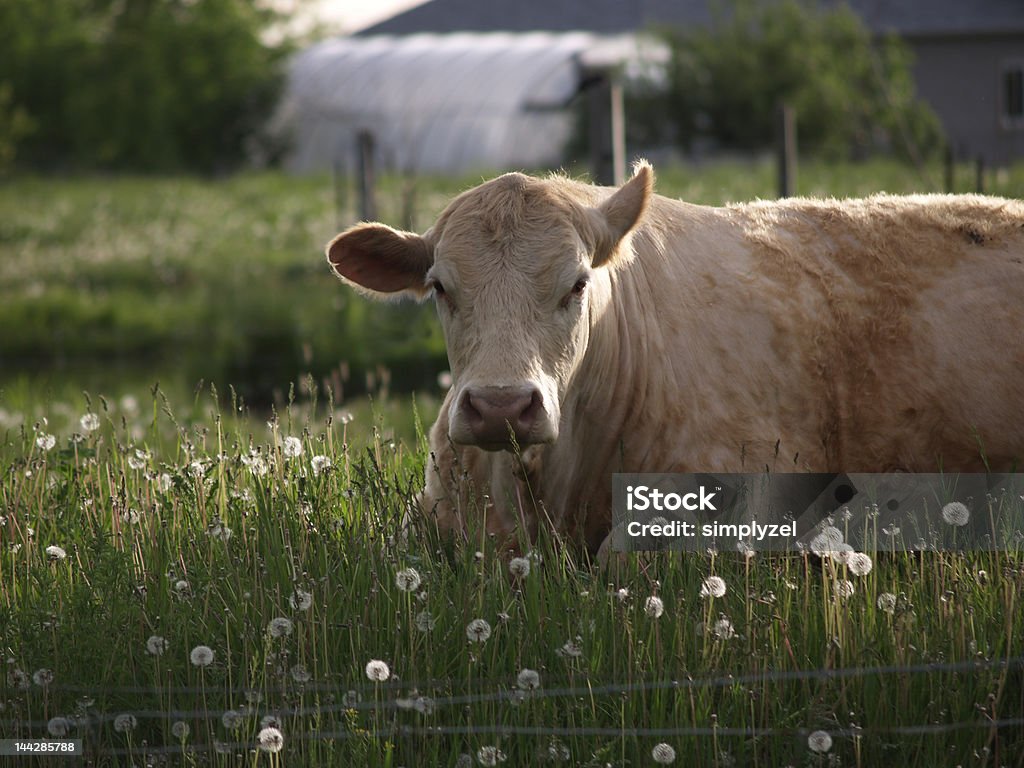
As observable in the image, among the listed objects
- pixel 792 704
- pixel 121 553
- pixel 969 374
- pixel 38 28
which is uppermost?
pixel 38 28

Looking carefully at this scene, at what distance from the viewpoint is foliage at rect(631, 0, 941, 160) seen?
101 feet

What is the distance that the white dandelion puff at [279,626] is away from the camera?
3812mm

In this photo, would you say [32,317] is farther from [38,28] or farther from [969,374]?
[38,28]

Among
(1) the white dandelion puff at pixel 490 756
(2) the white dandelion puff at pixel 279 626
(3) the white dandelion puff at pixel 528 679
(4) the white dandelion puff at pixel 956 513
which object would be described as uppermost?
(4) the white dandelion puff at pixel 956 513

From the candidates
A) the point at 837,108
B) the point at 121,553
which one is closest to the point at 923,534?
the point at 121,553

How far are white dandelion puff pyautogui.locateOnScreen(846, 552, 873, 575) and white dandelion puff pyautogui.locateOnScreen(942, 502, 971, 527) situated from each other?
0.42 metres

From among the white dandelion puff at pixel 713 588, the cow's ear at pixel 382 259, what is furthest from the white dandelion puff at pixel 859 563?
the cow's ear at pixel 382 259

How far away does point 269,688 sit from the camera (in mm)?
3752

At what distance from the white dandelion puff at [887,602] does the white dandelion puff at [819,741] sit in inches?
22.8

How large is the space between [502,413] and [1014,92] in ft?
126

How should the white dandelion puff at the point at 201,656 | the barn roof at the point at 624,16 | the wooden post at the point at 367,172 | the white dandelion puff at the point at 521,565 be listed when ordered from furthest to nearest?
the barn roof at the point at 624,16
the wooden post at the point at 367,172
the white dandelion puff at the point at 521,565
the white dandelion puff at the point at 201,656

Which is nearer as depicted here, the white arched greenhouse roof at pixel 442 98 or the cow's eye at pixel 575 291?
the cow's eye at pixel 575 291

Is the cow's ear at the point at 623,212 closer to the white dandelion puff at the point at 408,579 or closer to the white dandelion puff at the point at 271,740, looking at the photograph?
the white dandelion puff at the point at 408,579

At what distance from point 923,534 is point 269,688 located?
2.63m
